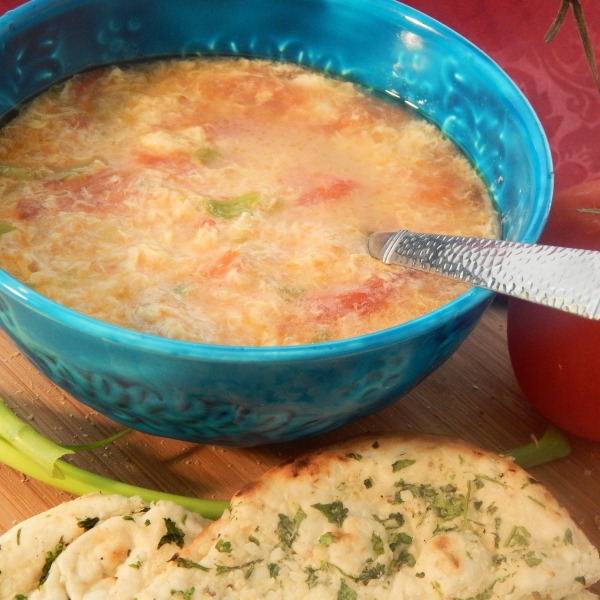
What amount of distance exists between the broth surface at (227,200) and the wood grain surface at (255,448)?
0.40 m

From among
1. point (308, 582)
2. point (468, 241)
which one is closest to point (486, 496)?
point (308, 582)

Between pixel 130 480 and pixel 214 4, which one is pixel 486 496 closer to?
pixel 130 480

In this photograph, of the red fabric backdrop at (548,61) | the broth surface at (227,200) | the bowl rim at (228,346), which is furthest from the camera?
the red fabric backdrop at (548,61)

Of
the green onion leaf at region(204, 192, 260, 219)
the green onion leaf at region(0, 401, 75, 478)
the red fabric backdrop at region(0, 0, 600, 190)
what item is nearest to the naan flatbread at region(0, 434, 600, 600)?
the green onion leaf at region(0, 401, 75, 478)

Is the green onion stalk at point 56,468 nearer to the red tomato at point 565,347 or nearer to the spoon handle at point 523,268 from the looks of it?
the spoon handle at point 523,268

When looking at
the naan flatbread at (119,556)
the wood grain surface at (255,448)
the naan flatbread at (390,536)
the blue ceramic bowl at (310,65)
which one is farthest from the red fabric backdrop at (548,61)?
the naan flatbread at (119,556)

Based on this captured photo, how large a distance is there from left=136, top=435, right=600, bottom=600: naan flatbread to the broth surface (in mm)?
289

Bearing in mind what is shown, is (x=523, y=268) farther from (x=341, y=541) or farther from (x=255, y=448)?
(x=255, y=448)

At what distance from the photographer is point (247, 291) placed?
1.79m

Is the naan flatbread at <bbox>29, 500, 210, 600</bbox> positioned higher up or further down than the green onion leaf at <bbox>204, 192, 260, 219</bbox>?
further down

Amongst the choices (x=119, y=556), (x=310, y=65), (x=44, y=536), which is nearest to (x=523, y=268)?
(x=119, y=556)

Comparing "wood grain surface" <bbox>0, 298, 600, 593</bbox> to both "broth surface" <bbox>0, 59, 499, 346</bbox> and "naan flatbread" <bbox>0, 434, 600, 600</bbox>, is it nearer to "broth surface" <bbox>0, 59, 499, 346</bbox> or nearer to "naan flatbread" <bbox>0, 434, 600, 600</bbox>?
"naan flatbread" <bbox>0, 434, 600, 600</bbox>

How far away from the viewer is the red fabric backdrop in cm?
285

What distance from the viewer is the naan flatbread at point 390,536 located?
1.48m
